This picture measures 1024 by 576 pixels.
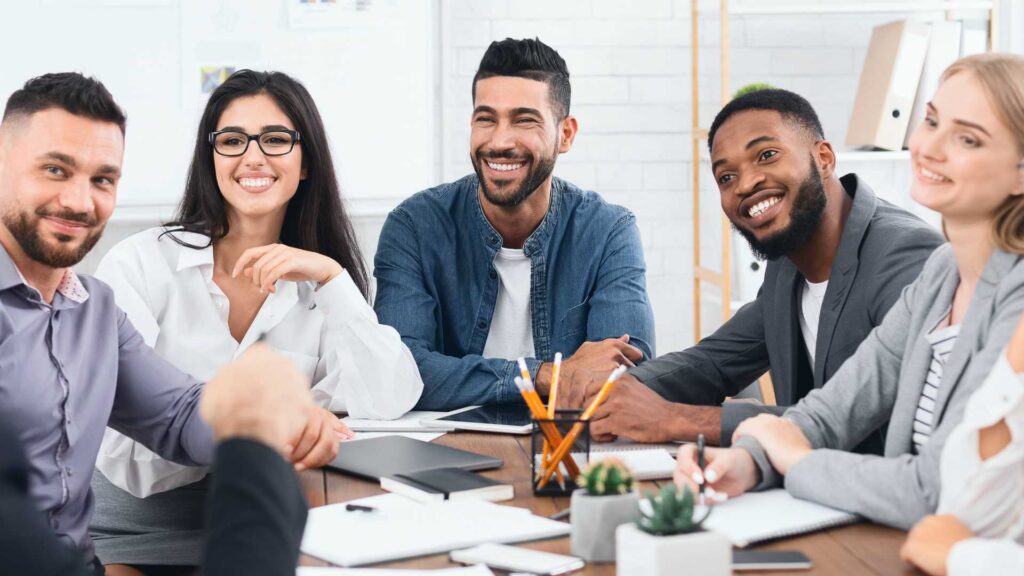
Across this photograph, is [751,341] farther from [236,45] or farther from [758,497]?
[236,45]

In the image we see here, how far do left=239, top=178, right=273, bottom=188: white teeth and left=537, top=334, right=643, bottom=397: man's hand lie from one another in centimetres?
70

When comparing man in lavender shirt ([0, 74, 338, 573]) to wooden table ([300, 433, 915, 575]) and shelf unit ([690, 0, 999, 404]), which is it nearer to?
wooden table ([300, 433, 915, 575])

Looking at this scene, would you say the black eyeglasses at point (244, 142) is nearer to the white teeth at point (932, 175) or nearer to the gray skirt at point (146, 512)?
the gray skirt at point (146, 512)

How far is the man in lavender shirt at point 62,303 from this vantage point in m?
1.65

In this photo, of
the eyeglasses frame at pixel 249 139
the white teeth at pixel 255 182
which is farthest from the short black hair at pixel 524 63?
the white teeth at pixel 255 182

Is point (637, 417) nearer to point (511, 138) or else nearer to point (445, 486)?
point (445, 486)

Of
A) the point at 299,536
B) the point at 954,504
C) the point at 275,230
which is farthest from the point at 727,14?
the point at 299,536

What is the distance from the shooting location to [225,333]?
2256 millimetres

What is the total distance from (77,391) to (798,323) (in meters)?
1.33

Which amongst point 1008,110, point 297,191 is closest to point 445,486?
point 1008,110

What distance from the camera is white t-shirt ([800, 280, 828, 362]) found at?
2188 millimetres

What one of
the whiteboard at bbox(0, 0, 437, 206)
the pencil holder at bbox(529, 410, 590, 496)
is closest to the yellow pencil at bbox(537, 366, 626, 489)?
the pencil holder at bbox(529, 410, 590, 496)

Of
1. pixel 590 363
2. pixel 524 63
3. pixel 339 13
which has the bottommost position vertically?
pixel 590 363

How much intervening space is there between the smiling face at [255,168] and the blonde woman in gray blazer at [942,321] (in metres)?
1.22
